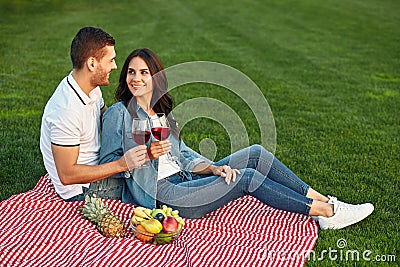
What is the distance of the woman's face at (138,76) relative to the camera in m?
4.85

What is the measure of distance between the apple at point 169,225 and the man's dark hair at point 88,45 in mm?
1290

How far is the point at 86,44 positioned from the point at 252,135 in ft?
11.9

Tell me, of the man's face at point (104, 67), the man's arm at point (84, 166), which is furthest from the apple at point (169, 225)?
the man's face at point (104, 67)

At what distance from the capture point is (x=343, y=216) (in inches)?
193

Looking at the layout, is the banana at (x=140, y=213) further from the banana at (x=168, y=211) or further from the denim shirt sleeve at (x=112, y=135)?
the denim shirt sleeve at (x=112, y=135)

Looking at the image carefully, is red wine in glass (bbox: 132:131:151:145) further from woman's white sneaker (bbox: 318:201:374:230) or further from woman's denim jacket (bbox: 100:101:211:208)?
woman's white sneaker (bbox: 318:201:374:230)

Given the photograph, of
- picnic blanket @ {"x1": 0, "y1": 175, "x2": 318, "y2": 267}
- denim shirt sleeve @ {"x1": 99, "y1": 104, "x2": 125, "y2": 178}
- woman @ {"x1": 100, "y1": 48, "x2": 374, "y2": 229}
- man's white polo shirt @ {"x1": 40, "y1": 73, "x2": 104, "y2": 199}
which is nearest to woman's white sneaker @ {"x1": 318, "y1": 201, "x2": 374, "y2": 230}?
woman @ {"x1": 100, "y1": 48, "x2": 374, "y2": 229}

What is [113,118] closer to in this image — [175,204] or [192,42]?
[175,204]

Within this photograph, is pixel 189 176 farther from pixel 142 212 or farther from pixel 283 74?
pixel 283 74

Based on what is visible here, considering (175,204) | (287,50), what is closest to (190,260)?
(175,204)

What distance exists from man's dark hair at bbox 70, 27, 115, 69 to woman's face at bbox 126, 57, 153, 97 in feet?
1.31

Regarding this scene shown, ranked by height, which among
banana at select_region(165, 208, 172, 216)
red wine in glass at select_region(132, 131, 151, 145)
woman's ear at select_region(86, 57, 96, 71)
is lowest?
banana at select_region(165, 208, 172, 216)

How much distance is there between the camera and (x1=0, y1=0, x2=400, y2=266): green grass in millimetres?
6082

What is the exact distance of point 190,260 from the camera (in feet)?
13.7
